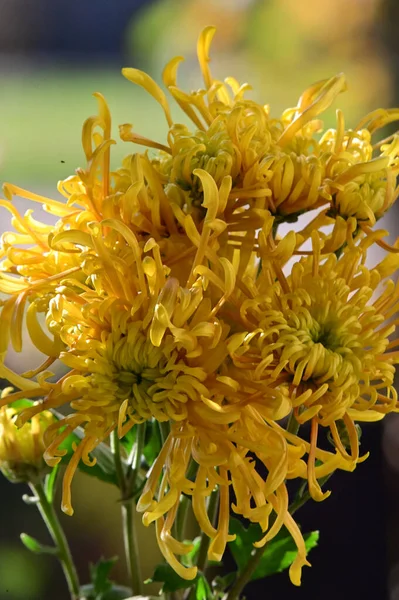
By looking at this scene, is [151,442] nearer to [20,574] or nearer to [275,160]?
[275,160]

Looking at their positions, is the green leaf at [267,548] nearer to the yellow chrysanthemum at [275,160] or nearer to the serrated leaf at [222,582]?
the serrated leaf at [222,582]

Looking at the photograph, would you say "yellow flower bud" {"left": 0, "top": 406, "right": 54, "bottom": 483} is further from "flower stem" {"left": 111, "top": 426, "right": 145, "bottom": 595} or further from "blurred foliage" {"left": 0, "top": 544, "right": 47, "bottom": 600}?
"blurred foliage" {"left": 0, "top": 544, "right": 47, "bottom": 600}

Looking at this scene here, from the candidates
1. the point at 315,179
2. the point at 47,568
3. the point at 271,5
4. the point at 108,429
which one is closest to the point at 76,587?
the point at 108,429

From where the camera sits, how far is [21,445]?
0.51 m

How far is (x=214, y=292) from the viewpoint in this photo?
40cm

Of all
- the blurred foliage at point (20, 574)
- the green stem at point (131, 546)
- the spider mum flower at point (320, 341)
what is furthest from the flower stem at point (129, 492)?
the blurred foliage at point (20, 574)

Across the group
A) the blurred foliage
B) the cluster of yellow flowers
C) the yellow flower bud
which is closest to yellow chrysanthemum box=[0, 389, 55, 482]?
the yellow flower bud

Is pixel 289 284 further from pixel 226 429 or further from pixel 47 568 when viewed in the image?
pixel 47 568

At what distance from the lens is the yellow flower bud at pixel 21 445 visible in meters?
0.51

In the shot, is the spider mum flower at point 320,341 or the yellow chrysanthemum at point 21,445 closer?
the spider mum flower at point 320,341

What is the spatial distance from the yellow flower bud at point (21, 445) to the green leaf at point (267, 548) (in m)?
0.14

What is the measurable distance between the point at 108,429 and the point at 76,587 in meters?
0.22

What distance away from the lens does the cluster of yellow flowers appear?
1.23ft

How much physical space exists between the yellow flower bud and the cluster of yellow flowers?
0.11m
